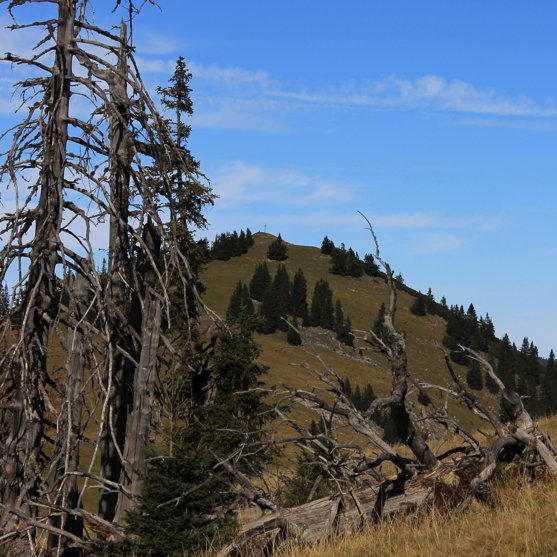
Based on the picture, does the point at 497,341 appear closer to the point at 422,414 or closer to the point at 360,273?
the point at 360,273

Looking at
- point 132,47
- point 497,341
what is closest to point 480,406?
point 132,47

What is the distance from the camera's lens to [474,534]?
6.91 meters

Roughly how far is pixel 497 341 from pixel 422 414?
15393cm

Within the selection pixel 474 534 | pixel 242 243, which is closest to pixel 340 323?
pixel 242 243

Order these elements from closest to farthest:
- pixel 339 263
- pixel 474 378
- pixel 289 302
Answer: pixel 474 378, pixel 289 302, pixel 339 263

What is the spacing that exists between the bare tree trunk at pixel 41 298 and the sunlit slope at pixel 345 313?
2949 inches

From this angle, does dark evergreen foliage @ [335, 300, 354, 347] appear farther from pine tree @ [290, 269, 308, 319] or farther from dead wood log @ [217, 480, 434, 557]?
dead wood log @ [217, 480, 434, 557]

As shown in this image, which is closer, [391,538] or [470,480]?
[391,538]

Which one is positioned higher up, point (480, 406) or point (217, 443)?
point (480, 406)

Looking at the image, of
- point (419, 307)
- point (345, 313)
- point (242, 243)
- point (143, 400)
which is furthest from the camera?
point (242, 243)

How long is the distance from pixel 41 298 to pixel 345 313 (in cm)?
12628

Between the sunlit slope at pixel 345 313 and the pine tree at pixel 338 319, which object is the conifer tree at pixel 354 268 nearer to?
the sunlit slope at pixel 345 313

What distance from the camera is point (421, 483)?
29.5ft

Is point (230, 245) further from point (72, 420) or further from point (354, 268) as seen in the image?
point (72, 420)
